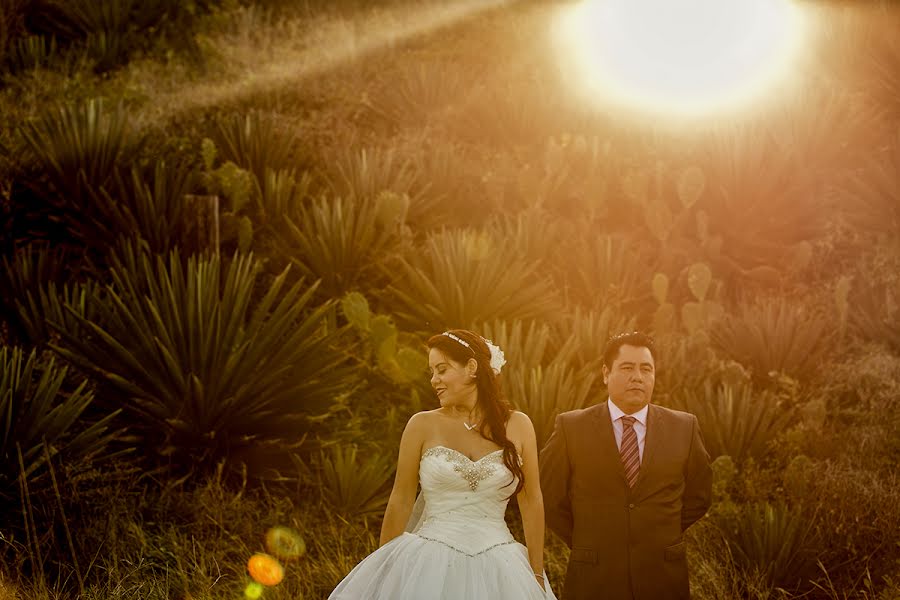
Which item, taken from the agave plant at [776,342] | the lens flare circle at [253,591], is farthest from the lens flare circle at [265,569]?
the agave plant at [776,342]

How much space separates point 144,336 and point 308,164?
627cm

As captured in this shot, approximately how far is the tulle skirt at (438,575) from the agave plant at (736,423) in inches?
163

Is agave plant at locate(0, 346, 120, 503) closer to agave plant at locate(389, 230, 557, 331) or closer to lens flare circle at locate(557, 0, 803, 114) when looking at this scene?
agave plant at locate(389, 230, 557, 331)

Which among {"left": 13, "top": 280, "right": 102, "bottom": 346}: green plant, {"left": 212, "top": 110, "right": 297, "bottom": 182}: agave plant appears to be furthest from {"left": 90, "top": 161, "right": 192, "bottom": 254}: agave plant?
{"left": 212, "top": 110, "right": 297, "bottom": 182}: agave plant

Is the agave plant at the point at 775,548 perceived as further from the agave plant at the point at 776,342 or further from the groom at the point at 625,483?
the agave plant at the point at 776,342

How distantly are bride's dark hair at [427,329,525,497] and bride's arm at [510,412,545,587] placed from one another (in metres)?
0.03

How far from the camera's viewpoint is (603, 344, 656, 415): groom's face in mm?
4359

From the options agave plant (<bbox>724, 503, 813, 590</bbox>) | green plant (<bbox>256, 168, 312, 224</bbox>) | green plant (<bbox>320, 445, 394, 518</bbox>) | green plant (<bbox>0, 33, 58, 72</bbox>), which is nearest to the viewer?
agave plant (<bbox>724, 503, 813, 590</bbox>)

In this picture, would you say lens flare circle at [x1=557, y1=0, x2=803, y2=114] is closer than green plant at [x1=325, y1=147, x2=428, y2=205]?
No

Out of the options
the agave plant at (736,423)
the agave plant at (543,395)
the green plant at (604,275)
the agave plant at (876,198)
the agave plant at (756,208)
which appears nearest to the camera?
the agave plant at (543,395)

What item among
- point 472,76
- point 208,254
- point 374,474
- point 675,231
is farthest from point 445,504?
point 472,76

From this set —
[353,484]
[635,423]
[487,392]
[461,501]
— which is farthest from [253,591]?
[635,423]

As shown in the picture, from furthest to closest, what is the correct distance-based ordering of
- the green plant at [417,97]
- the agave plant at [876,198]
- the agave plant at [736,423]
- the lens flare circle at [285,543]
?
the green plant at [417,97] < the agave plant at [876,198] < the agave plant at [736,423] < the lens flare circle at [285,543]

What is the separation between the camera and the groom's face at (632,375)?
436 cm
